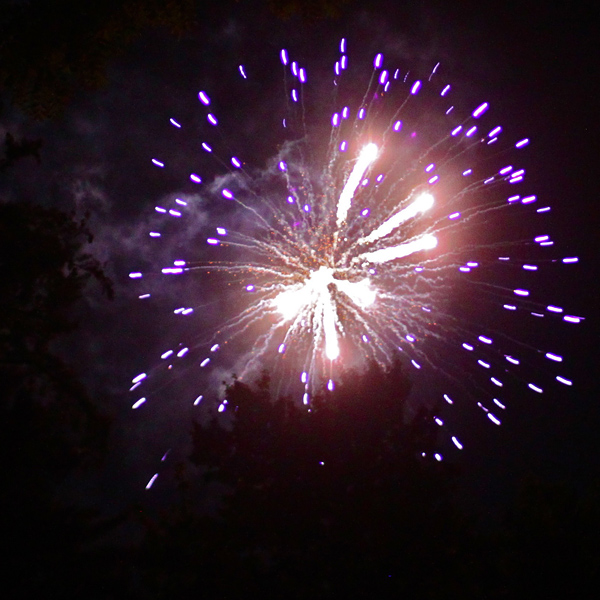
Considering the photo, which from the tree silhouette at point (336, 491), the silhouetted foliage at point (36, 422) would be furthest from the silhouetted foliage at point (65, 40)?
the tree silhouette at point (336, 491)

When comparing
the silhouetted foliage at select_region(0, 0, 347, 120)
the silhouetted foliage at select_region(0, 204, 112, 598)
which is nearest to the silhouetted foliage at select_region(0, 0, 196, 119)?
the silhouetted foliage at select_region(0, 0, 347, 120)

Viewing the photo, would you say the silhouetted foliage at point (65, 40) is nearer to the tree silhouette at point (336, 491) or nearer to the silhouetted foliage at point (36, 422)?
the silhouetted foliage at point (36, 422)

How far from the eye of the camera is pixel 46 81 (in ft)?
16.8

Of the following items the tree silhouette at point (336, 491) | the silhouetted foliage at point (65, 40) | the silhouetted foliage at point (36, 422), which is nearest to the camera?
the silhouetted foliage at point (65, 40)

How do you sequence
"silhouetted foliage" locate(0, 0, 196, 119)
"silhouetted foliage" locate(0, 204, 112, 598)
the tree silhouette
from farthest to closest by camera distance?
1. the tree silhouette
2. "silhouetted foliage" locate(0, 204, 112, 598)
3. "silhouetted foliage" locate(0, 0, 196, 119)

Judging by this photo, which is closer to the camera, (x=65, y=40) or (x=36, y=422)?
(x=65, y=40)

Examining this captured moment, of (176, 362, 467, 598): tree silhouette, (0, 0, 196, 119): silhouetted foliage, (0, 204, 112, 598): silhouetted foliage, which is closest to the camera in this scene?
(0, 0, 196, 119): silhouetted foliage

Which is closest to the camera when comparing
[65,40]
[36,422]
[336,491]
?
[65,40]

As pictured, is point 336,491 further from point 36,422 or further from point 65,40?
point 65,40

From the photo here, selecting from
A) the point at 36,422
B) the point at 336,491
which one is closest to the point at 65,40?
the point at 36,422

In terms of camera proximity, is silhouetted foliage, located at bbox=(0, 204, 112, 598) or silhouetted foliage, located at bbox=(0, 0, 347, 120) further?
silhouetted foliage, located at bbox=(0, 204, 112, 598)

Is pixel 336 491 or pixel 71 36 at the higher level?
pixel 71 36

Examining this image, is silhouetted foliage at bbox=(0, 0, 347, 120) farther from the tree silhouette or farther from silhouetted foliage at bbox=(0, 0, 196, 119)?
the tree silhouette

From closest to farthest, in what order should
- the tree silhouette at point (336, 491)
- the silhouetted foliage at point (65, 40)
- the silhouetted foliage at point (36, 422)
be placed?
the silhouetted foliage at point (65, 40), the silhouetted foliage at point (36, 422), the tree silhouette at point (336, 491)
